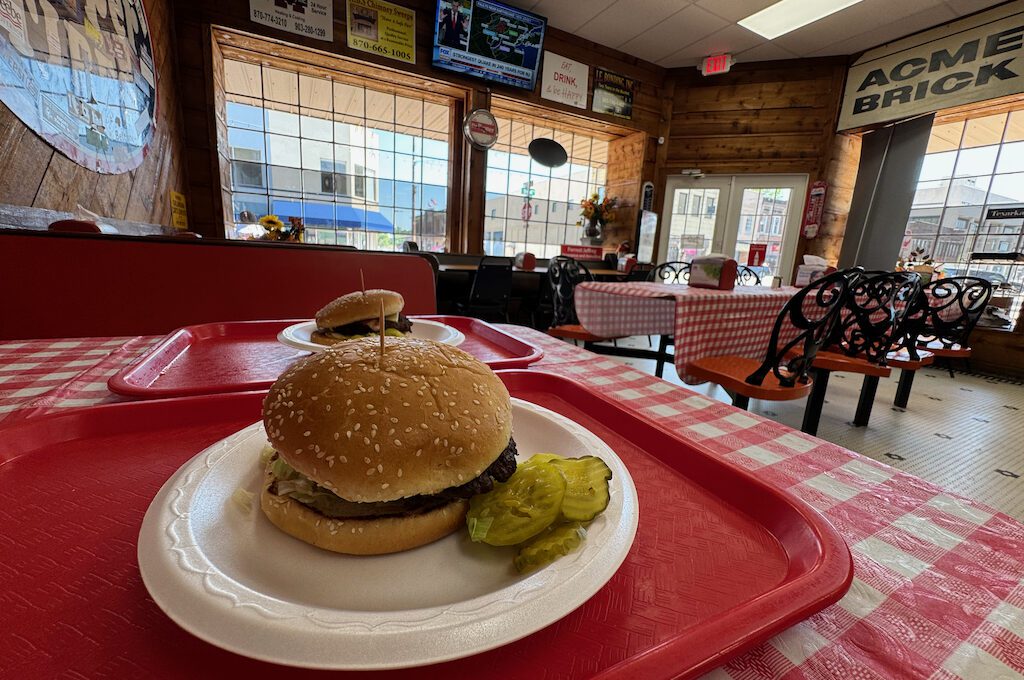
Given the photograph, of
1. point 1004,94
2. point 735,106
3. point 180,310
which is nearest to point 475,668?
point 180,310

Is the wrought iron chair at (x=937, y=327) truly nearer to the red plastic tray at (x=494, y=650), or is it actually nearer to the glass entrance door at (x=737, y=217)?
the glass entrance door at (x=737, y=217)

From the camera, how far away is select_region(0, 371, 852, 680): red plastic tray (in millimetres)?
323

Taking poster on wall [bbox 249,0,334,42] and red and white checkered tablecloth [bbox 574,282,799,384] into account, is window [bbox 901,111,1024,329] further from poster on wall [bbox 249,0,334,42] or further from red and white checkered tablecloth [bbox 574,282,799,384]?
poster on wall [bbox 249,0,334,42]

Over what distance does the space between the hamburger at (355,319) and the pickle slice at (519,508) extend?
785mm

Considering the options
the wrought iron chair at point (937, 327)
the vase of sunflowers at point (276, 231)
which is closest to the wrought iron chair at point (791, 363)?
the wrought iron chair at point (937, 327)

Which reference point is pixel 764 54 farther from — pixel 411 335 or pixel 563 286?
pixel 411 335

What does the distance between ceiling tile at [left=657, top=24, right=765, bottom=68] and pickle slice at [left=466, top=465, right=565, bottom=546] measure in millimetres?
6872

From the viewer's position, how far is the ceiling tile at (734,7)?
477 centimetres

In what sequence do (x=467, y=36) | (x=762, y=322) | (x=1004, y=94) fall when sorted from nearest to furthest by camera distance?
1. (x=762, y=322)
2. (x=1004, y=94)
3. (x=467, y=36)

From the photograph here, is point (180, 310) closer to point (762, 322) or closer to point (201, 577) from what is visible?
point (201, 577)

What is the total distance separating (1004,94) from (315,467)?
7348 millimetres

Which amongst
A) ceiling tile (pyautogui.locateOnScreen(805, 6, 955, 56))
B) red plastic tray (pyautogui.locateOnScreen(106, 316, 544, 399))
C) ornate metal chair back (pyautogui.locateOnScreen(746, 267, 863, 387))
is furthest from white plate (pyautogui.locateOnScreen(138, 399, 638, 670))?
ceiling tile (pyautogui.locateOnScreen(805, 6, 955, 56))

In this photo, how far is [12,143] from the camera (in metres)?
1.75

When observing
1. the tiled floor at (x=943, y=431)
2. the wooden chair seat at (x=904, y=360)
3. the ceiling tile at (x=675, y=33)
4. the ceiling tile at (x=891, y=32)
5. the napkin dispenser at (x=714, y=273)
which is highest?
the ceiling tile at (x=675, y=33)
